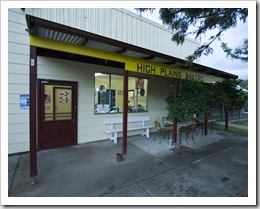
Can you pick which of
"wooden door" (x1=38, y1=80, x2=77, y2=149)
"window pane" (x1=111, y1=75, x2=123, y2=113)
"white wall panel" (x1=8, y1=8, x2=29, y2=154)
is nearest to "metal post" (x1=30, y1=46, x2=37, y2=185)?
"white wall panel" (x1=8, y1=8, x2=29, y2=154)

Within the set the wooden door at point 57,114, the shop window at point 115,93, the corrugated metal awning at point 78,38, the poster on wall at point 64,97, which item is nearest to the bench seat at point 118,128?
the shop window at point 115,93

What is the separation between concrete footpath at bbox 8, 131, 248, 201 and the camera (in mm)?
2646

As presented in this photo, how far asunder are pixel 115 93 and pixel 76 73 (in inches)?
67.7

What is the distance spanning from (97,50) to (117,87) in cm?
259

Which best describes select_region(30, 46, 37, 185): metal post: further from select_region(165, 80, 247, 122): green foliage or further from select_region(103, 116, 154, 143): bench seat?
select_region(165, 80, 247, 122): green foliage

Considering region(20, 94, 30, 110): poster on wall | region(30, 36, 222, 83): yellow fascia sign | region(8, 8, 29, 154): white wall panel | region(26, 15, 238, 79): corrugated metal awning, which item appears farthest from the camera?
region(20, 94, 30, 110): poster on wall

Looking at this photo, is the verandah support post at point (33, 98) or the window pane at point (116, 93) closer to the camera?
the verandah support post at point (33, 98)

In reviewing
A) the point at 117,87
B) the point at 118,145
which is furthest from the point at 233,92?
the point at 118,145

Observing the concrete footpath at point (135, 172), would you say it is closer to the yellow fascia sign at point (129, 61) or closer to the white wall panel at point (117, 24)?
the yellow fascia sign at point (129, 61)

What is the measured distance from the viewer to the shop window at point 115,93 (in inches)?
220

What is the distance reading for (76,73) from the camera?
499 cm

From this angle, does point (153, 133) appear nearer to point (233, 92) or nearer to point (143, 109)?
point (143, 109)

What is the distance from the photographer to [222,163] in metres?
3.93

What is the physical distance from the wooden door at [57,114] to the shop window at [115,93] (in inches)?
37.1
